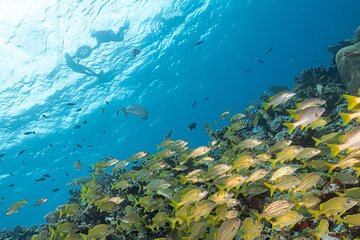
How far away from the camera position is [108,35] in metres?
25.1

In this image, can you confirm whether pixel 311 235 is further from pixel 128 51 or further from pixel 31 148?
pixel 31 148

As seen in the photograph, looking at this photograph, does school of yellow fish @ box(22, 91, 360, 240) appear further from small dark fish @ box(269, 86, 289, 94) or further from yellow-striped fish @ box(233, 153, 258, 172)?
small dark fish @ box(269, 86, 289, 94)

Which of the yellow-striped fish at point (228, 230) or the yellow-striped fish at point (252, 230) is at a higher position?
the yellow-striped fish at point (228, 230)

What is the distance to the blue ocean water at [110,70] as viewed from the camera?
22.3m

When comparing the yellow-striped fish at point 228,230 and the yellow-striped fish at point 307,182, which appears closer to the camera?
the yellow-striped fish at point 228,230

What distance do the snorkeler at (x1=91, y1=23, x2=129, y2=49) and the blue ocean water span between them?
363 millimetres

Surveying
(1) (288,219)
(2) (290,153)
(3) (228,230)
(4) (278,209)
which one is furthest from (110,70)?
(1) (288,219)

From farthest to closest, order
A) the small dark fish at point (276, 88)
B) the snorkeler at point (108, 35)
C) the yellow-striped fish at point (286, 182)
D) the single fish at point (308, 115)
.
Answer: the snorkeler at point (108, 35) → the small dark fish at point (276, 88) → the single fish at point (308, 115) → the yellow-striped fish at point (286, 182)

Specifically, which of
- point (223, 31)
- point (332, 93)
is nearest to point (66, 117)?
point (223, 31)

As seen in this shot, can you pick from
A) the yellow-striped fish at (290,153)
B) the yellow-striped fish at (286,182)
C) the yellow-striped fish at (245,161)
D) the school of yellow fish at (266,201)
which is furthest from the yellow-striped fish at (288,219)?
the yellow-striped fish at (245,161)

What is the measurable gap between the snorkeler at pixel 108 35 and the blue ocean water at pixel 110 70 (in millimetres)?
363

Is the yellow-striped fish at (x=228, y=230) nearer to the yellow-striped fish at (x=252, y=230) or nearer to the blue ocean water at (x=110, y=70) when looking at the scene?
the yellow-striped fish at (x=252, y=230)

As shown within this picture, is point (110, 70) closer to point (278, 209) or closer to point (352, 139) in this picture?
point (278, 209)

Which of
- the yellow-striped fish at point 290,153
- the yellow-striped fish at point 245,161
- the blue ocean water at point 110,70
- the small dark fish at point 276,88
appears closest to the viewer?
the yellow-striped fish at point 290,153
